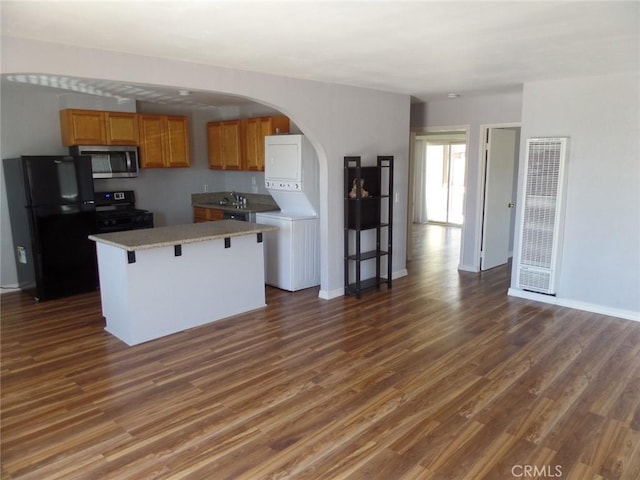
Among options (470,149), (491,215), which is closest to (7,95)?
(470,149)

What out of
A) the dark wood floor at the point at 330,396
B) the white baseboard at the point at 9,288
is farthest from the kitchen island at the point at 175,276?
the white baseboard at the point at 9,288

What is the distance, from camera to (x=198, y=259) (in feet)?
14.4

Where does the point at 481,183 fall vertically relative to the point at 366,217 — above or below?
above

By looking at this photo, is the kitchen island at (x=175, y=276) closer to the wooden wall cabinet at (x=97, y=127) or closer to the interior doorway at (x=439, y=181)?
the wooden wall cabinet at (x=97, y=127)

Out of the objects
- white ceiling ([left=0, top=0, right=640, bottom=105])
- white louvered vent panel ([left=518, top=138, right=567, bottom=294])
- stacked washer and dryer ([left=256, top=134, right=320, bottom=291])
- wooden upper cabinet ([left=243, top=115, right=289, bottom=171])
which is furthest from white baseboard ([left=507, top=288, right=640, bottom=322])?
wooden upper cabinet ([left=243, top=115, right=289, bottom=171])

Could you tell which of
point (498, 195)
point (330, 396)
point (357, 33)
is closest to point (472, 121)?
point (498, 195)

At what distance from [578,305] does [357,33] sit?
383 centimetres

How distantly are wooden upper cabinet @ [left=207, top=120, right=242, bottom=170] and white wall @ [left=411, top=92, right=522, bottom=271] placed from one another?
276cm

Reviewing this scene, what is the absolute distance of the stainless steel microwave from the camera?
577 centimetres

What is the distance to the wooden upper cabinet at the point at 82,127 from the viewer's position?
18.5ft

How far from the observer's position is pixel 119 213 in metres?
6.04

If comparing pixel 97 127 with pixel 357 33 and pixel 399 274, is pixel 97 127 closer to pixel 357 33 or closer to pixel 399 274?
pixel 357 33

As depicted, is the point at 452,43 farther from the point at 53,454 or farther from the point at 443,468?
the point at 53,454

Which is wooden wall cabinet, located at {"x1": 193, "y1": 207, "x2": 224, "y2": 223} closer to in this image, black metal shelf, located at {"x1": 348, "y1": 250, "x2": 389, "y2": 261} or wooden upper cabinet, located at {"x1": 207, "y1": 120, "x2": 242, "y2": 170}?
wooden upper cabinet, located at {"x1": 207, "y1": 120, "x2": 242, "y2": 170}
